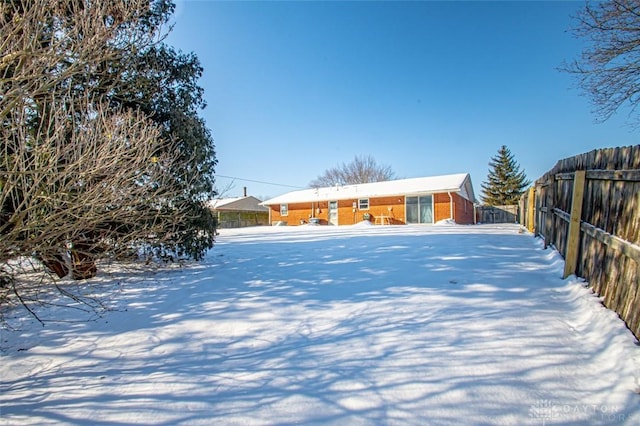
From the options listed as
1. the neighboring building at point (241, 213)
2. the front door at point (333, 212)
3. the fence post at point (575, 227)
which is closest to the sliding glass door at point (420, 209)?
the front door at point (333, 212)

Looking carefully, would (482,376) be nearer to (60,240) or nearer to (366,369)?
(366,369)

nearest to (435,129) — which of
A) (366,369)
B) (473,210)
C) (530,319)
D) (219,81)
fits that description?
(473,210)

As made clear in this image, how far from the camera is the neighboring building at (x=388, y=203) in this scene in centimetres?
1728

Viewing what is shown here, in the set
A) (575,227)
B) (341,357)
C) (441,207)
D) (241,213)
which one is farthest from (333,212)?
(341,357)

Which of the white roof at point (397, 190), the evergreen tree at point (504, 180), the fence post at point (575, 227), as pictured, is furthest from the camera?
the evergreen tree at point (504, 180)

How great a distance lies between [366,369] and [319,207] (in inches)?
758

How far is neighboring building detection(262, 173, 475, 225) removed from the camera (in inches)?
680

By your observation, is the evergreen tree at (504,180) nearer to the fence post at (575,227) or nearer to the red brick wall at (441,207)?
the red brick wall at (441,207)

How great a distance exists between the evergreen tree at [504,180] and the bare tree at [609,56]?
25866 mm

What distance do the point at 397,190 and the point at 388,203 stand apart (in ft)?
3.24

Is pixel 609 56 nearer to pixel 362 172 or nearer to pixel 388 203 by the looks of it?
pixel 388 203

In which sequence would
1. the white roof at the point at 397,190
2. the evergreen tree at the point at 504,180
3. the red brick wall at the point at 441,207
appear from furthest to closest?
the evergreen tree at the point at 504,180 → the white roof at the point at 397,190 → the red brick wall at the point at 441,207

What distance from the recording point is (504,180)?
29.8m

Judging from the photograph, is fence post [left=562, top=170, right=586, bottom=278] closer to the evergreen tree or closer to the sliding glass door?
the sliding glass door
